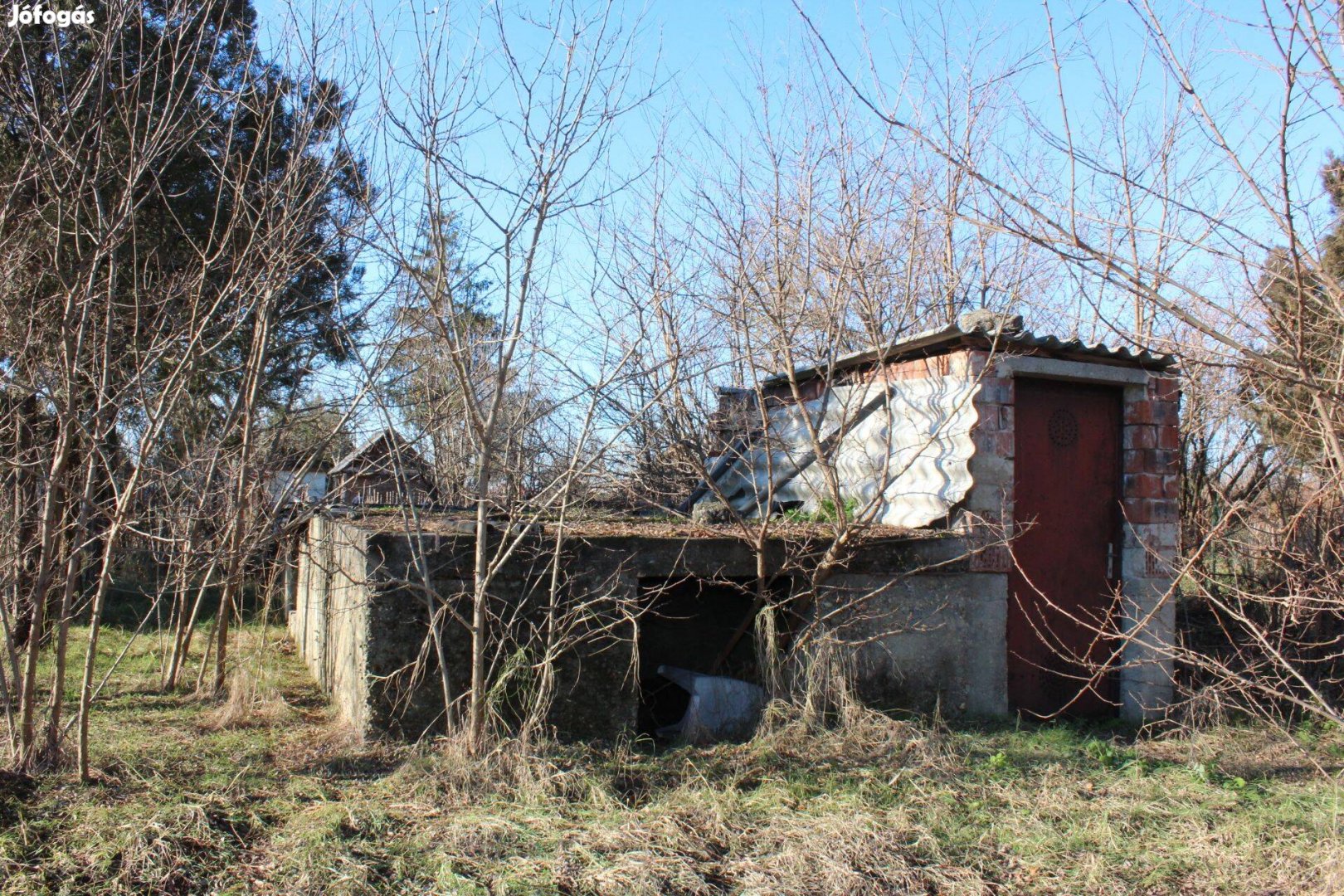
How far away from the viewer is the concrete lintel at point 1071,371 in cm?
657

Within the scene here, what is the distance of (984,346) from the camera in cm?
645

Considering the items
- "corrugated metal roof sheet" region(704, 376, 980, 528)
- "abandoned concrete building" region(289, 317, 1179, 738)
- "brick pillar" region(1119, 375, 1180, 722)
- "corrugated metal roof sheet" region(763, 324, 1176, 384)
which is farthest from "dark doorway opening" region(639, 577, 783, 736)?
"brick pillar" region(1119, 375, 1180, 722)

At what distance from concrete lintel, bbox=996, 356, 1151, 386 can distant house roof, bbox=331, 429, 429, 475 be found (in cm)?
388

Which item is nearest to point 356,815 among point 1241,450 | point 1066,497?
point 1066,497

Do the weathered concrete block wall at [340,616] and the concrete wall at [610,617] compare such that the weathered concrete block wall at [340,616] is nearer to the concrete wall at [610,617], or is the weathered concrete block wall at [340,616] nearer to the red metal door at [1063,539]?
the concrete wall at [610,617]

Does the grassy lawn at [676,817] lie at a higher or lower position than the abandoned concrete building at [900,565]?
lower

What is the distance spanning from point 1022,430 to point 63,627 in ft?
19.1

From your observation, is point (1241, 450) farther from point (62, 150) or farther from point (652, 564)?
point (62, 150)

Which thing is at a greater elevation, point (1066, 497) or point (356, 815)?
point (1066, 497)

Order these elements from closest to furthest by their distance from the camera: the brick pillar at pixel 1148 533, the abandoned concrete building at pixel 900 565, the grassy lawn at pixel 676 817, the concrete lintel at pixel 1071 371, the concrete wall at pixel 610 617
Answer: the grassy lawn at pixel 676 817 → the concrete wall at pixel 610 617 → the abandoned concrete building at pixel 900 565 → the concrete lintel at pixel 1071 371 → the brick pillar at pixel 1148 533

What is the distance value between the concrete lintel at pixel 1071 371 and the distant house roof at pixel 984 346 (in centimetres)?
7

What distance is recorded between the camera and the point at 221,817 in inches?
168

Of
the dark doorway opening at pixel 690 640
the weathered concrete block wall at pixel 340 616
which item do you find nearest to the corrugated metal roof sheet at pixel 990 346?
the dark doorway opening at pixel 690 640

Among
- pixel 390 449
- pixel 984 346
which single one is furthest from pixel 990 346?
pixel 390 449
